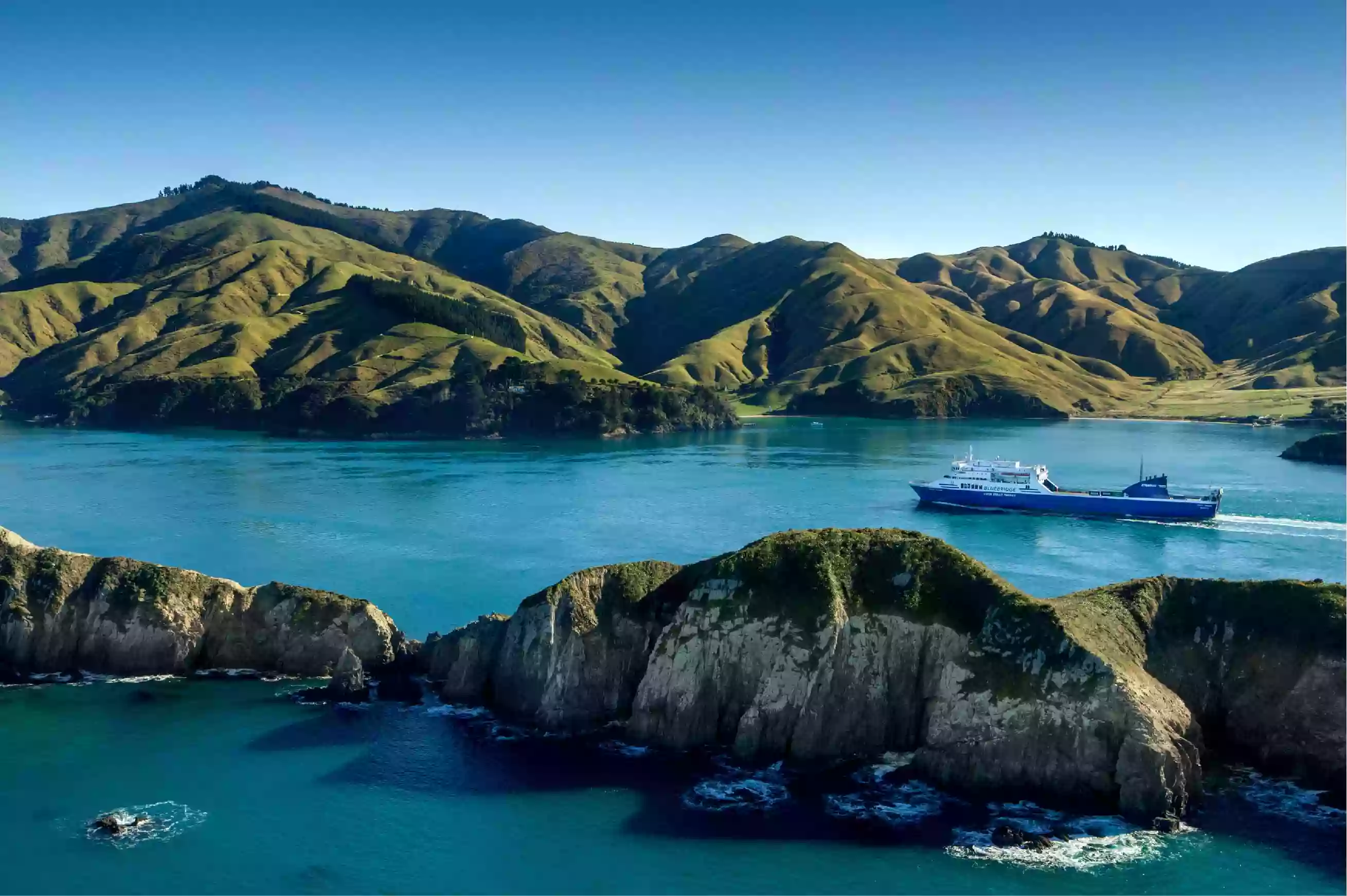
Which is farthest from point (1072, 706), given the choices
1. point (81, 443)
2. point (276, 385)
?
point (276, 385)

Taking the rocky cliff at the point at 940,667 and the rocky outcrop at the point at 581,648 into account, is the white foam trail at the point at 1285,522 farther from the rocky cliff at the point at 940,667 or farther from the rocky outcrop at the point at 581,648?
the rocky outcrop at the point at 581,648

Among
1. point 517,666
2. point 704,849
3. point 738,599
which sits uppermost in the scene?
point 738,599

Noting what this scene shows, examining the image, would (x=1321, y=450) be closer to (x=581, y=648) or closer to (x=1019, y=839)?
(x=1019, y=839)

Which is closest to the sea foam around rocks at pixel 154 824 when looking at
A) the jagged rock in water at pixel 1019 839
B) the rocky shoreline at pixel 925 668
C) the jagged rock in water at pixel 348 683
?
the jagged rock in water at pixel 348 683

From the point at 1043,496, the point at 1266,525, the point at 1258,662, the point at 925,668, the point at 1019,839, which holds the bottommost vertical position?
the point at 1019,839

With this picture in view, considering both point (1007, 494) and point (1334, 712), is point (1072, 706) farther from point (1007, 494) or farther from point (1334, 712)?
point (1007, 494)

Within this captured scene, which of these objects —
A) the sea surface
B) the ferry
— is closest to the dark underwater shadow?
the sea surface

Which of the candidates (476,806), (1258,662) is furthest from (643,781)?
(1258,662)
